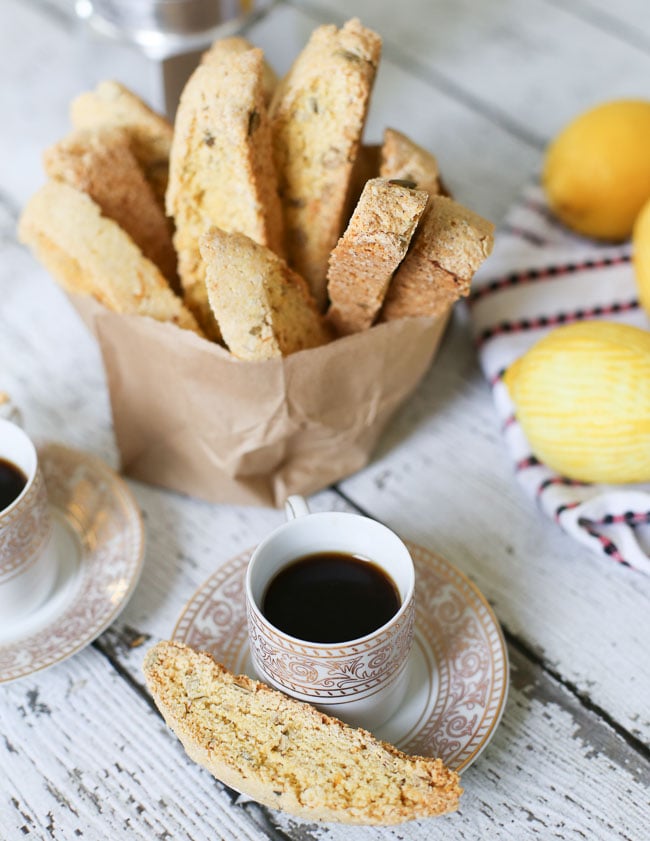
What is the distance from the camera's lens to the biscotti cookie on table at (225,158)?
667mm

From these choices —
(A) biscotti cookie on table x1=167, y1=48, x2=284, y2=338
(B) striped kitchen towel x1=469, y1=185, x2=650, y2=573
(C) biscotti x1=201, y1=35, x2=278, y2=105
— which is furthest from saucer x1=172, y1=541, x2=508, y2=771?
(C) biscotti x1=201, y1=35, x2=278, y2=105

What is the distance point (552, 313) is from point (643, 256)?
107 millimetres

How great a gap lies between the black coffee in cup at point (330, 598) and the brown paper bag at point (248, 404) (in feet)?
0.46

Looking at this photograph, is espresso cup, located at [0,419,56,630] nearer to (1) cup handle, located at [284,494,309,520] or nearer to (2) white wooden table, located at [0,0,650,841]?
(2) white wooden table, located at [0,0,650,841]

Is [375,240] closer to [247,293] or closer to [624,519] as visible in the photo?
[247,293]

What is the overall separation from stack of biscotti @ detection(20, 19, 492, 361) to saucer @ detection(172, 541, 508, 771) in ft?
0.61

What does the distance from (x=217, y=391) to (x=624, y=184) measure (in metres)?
0.50

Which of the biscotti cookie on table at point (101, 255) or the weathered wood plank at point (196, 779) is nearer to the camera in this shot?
the weathered wood plank at point (196, 779)

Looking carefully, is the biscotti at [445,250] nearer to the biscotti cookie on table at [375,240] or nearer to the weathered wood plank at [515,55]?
the biscotti cookie on table at [375,240]

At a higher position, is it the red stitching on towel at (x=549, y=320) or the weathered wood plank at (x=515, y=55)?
the weathered wood plank at (x=515, y=55)

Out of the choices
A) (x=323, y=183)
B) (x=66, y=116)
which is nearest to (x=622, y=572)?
(x=323, y=183)

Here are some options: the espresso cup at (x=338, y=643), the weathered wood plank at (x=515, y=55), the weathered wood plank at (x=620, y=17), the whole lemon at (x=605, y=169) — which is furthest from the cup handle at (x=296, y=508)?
the weathered wood plank at (x=620, y=17)

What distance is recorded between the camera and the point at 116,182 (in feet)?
2.44

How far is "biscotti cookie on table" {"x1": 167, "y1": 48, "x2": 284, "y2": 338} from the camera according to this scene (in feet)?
2.19
